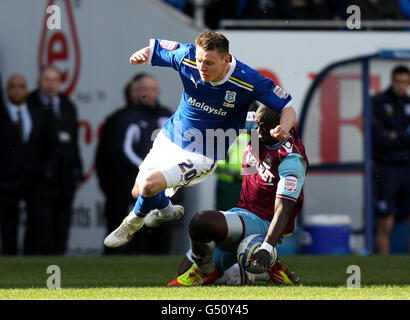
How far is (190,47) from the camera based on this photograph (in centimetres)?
719

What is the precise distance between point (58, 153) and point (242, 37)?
2.52 metres

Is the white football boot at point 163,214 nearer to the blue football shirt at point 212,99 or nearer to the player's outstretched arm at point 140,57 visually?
the blue football shirt at point 212,99

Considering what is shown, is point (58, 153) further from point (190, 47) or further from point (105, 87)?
point (190, 47)

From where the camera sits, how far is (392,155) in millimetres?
11219

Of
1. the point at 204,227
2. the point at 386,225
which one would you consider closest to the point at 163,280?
the point at 204,227

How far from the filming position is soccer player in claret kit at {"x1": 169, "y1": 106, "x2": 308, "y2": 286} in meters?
6.84

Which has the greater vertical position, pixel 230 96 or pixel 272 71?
pixel 272 71

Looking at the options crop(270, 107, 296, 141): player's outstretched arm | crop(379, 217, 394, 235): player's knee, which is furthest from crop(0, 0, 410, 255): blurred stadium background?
crop(270, 107, 296, 141): player's outstretched arm

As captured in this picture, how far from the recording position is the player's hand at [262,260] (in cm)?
659

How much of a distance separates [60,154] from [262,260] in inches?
174

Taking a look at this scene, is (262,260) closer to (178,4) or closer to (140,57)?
(140,57)

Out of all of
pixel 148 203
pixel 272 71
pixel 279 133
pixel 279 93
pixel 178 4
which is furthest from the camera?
pixel 178 4

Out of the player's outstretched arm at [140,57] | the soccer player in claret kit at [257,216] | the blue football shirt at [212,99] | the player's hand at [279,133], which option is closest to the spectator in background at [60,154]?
the blue football shirt at [212,99]
